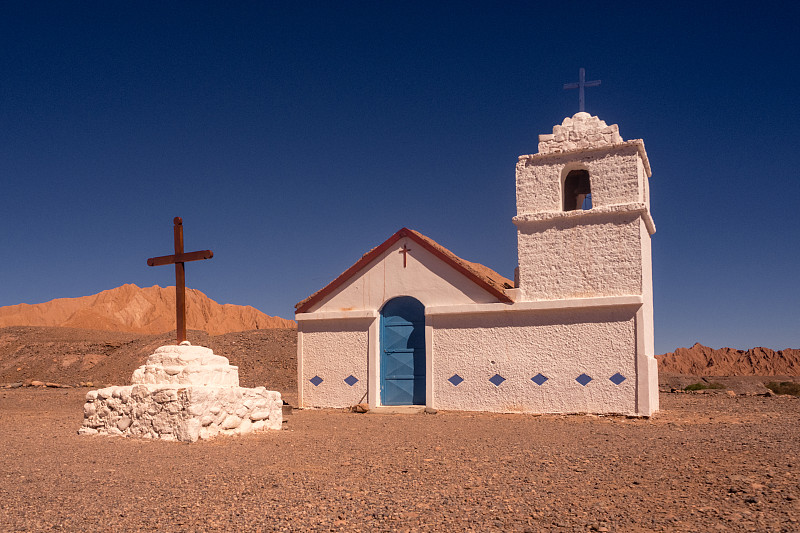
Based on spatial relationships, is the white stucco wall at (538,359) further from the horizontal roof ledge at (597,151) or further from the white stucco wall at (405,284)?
→ the horizontal roof ledge at (597,151)

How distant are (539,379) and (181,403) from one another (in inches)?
274

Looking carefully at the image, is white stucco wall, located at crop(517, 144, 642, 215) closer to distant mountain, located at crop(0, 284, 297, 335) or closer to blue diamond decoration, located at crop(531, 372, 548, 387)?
blue diamond decoration, located at crop(531, 372, 548, 387)

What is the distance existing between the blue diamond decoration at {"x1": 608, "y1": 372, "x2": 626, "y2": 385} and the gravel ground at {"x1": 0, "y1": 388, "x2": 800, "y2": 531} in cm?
202

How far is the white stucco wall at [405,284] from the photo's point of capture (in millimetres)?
13398

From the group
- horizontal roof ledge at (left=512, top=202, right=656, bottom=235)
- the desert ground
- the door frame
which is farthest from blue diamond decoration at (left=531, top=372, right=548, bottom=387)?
horizontal roof ledge at (left=512, top=202, right=656, bottom=235)

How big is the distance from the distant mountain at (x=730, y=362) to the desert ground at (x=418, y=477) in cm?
4105

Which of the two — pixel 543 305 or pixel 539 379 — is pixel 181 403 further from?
pixel 543 305

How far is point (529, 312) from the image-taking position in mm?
12672

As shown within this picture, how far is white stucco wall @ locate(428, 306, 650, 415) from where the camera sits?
11852 mm

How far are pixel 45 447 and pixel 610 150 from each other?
1095 centimetres

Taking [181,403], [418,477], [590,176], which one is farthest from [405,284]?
[418,477]

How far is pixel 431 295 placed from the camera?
13648mm

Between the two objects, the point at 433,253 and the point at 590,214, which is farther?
the point at 433,253

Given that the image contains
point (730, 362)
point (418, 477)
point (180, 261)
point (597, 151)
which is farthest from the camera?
point (730, 362)
